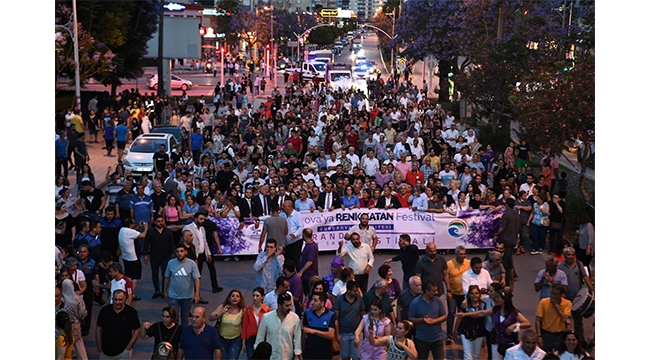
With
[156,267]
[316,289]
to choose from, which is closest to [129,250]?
[156,267]

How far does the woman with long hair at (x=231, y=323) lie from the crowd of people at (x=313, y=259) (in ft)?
0.05

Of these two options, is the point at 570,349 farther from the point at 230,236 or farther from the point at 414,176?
the point at 414,176

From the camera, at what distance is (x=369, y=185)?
17984mm

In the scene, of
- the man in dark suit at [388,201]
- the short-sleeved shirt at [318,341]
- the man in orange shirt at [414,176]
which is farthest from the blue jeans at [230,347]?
the man in orange shirt at [414,176]

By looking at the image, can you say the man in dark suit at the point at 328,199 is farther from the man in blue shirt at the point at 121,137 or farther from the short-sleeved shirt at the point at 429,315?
the man in blue shirt at the point at 121,137

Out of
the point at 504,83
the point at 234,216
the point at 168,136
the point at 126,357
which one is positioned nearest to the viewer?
the point at 126,357

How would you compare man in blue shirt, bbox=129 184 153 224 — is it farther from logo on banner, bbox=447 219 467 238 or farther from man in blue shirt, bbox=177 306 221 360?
man in blue shirt, bbox=177 306 221 360

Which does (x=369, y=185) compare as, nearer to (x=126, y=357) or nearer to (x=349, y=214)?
(x=349, y=214)

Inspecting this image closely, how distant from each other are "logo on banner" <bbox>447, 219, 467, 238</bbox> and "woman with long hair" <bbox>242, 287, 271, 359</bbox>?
25.4 feet

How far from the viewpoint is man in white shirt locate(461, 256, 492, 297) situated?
1138 cm

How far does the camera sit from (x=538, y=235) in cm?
1714

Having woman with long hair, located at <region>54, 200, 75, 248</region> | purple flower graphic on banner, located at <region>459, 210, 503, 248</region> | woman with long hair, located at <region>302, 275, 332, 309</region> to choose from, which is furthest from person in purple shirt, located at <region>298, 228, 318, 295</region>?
purple flower graphic on banner, located at <region>459, 210, 503, 248</region>

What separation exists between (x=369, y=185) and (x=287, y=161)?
12.1 ft

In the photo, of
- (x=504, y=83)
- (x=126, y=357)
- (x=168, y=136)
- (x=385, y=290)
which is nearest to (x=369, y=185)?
(x=385, y=290)
